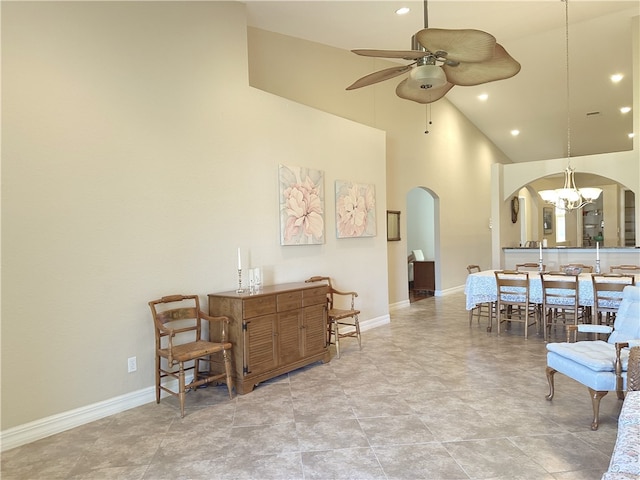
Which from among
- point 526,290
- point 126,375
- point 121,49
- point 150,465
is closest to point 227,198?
point 121,49

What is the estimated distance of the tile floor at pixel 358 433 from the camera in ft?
8.02

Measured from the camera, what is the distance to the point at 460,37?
2676 millimetres

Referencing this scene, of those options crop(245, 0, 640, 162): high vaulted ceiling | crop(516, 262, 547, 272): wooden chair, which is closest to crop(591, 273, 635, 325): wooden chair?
crop(516, 262, 547, 272): wooden chair

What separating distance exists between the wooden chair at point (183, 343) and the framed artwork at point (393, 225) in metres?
4.44

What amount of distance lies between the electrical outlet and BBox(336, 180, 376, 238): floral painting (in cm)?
304

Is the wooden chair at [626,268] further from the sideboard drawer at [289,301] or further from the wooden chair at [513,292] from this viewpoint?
the sideboard drawer at [289,301]

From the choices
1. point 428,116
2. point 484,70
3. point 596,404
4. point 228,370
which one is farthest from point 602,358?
point 428,116

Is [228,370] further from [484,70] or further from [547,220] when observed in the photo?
[547,220]

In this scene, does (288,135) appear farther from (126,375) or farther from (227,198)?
(126,375)

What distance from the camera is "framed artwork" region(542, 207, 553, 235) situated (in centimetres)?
1310

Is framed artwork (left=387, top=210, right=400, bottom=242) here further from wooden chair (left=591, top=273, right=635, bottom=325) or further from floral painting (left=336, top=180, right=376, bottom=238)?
wooden chair (left=591, top=273, right=635, bottom=325)

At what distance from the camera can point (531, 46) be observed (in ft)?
23.7

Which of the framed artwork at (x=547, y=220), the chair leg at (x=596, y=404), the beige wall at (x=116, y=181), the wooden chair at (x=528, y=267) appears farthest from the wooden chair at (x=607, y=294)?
the framed artwork at (x=547, y=220)

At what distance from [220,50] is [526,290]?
484 centimetres
